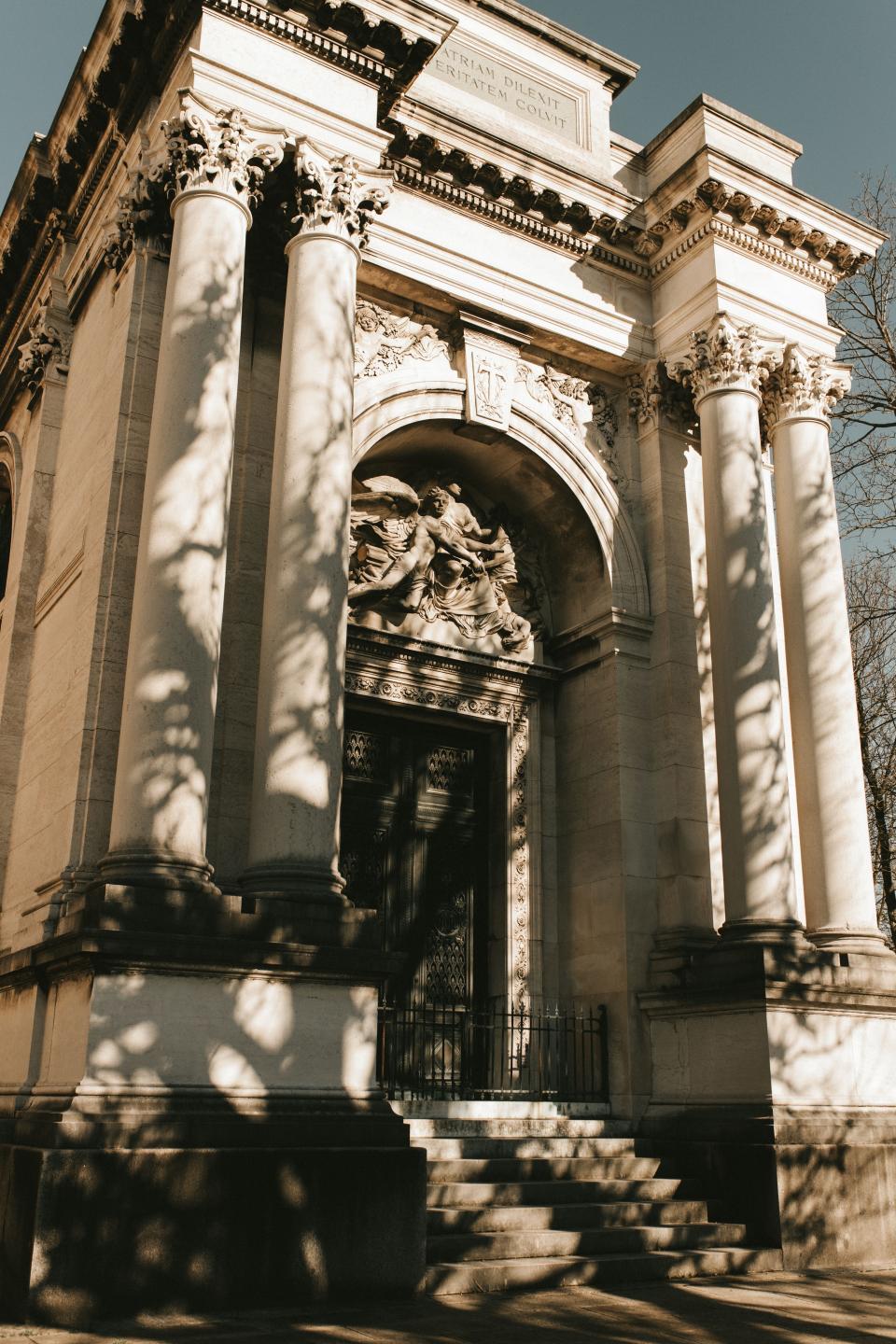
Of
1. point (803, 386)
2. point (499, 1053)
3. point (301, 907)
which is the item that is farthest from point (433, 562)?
point (301, 907)

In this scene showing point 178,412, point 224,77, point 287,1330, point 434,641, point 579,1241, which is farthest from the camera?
point 434,641

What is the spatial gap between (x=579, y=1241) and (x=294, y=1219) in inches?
95.7

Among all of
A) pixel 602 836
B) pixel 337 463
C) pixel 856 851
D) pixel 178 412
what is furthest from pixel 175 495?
pixel 856 851

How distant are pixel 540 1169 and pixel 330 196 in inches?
336

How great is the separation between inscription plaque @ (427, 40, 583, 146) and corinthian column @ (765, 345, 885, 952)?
426 centimetres

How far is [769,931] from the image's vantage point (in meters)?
11.4

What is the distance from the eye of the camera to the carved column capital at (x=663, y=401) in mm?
14375

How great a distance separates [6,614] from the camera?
14.2 m

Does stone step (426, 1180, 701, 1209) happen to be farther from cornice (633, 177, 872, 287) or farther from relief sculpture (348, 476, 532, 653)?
cornice (633, 177, 872, 287)

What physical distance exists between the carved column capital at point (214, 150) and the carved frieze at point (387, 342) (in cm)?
242

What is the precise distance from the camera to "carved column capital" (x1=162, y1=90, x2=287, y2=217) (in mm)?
10383

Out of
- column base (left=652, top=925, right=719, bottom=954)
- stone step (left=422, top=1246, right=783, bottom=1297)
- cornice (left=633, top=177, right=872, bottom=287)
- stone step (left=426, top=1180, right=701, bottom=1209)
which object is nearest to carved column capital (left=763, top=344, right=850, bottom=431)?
cornice (left=633, top=177, right=872, bottom=287)

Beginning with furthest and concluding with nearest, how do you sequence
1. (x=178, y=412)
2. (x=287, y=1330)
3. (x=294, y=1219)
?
(x=178, y=412), (x=294, y=1219), (x=287, y=1330)

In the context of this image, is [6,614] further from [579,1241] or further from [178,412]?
[579,1241]
